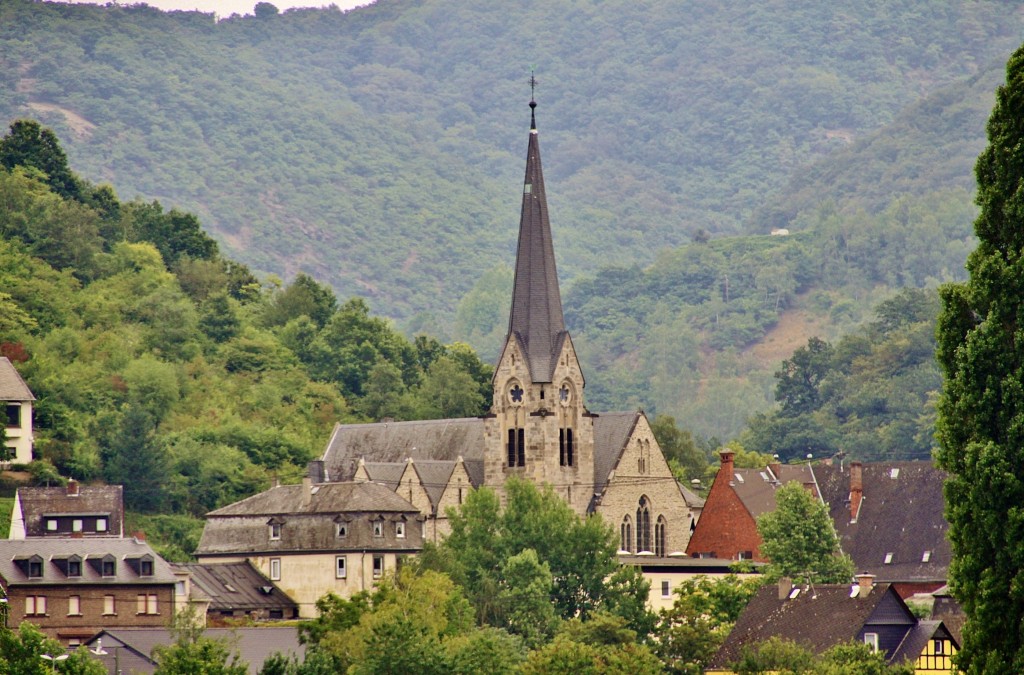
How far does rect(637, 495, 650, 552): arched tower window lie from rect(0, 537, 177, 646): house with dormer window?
2675 centimetres

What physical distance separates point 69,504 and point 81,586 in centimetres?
1131

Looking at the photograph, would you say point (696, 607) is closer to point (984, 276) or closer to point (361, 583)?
A: point (361, 583)

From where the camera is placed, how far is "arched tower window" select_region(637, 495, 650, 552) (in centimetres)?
11488

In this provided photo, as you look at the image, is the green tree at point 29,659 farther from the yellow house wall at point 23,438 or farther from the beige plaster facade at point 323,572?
the yellow house wall at point 23,438

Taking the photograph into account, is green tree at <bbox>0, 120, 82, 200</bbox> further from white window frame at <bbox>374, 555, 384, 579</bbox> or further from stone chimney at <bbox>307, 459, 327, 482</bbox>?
white window frame at <bbox>374, 555, 384, 579</bbox>

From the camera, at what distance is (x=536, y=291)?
115188 mm

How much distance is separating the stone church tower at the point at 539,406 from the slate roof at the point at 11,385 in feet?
77.6

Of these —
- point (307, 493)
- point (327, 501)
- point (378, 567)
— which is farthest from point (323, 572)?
point (307, 493)

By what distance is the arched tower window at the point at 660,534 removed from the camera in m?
115

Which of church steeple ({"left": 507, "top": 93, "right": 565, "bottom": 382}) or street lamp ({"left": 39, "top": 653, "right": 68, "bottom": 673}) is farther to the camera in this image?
church steeple ({"left": 507, "top": 93, "right": 565, "bottom": 382})

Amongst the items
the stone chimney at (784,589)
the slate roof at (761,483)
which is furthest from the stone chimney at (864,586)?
the slate roof at (761,483)

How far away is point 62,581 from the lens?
309 feet

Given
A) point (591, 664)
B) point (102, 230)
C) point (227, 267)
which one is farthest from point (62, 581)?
point (227, 267)

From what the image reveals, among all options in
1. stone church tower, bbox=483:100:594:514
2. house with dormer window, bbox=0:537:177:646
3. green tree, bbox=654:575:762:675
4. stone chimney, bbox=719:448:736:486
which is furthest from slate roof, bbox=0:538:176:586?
stone chimney, bbox=719:448:736:486
